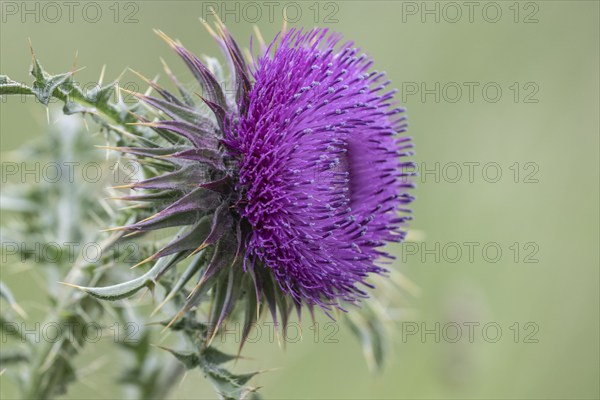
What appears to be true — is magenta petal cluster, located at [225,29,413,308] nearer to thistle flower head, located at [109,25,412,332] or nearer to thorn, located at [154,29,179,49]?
thistle flower head, located at [109,25,412,332]

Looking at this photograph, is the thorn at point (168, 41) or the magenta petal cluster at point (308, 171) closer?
the magenta petal cluster at point (308, 171)

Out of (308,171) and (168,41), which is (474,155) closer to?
(308,171)

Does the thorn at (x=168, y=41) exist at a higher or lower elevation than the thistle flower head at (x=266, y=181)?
higher

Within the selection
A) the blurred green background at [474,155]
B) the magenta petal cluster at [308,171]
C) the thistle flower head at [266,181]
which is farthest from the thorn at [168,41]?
the blurred green background at [474,155]

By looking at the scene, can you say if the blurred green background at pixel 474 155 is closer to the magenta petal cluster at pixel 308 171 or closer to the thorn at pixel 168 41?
the magenta petal cluster at pixel 308 171

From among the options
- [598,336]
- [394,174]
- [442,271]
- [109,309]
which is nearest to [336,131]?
[394,174]

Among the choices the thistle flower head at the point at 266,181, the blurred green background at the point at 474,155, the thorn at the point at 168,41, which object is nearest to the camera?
the thistle flower head at the point at 266,181

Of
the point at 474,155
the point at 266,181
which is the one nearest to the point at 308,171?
the point at 266,181

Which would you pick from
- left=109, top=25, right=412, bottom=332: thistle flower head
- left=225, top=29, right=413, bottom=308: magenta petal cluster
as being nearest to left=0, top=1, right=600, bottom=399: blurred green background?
left=225, top=29, right=413, bottom=308: magenta petal cluster
